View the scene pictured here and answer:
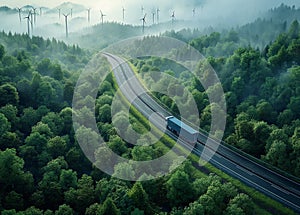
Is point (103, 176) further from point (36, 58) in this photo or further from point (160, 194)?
point (36, 58)

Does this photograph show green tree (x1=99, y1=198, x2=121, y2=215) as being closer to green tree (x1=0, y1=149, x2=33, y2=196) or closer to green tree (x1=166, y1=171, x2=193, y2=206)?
Result: green tree (x1=166, y1=171, x2=193, y2=206)

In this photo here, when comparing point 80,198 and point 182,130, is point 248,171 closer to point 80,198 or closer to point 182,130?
point 182,130

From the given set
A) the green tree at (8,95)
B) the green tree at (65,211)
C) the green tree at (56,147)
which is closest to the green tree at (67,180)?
the green tree at (65,211)

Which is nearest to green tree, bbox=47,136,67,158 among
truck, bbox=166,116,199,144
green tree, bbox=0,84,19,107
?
green tree, bbox=0,84,19,107

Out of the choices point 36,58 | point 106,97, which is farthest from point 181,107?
point 36,58

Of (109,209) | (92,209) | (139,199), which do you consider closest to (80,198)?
(92,209)
